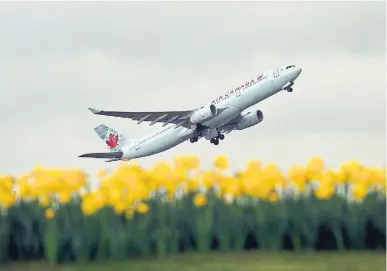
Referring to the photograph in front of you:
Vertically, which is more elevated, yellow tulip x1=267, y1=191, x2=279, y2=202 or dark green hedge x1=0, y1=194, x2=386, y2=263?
yellow tulip x1=267, y1=191, x2=279, y2=202

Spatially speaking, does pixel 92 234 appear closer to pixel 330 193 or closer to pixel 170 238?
pixel 170 238

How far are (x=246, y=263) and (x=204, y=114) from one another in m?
26.3

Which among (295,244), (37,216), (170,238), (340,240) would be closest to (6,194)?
(37,216)

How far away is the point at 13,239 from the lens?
68.2ft

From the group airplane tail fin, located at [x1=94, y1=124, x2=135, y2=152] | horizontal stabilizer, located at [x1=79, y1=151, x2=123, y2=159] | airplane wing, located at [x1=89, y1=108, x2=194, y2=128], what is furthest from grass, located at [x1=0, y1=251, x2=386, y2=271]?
airplane tail fin, located at [x1=94, y1=124, x2=135, y2=152]

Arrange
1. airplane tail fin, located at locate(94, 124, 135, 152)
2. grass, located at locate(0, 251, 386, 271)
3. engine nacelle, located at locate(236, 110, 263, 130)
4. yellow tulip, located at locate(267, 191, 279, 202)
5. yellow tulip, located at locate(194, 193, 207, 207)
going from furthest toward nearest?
1. airplane tail fin, located at locate(94, 124, 135, 152)
2. engine nacelle, located at locate(236, 110, 263, 130)
3. yellow tulip, located at locate(194, 193, 207, 207)
4. yellow tulip, located at locate(267, 191, 279, 202)
5. grass, located at locate(0, 251, 386, 271)

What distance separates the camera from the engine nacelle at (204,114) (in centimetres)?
4472

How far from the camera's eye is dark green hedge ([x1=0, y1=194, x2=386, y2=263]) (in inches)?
800

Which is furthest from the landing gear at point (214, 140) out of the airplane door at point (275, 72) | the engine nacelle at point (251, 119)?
the airplane door at point (275, 72)

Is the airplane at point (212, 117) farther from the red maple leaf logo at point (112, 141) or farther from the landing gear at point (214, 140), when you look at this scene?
the red maple leaf logo at point (112, 141)

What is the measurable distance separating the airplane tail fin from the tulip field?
37.4 m

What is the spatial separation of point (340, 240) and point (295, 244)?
142 cm

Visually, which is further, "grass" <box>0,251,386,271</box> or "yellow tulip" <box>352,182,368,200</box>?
"yellow tulip" <box>352,182,368,200</box>

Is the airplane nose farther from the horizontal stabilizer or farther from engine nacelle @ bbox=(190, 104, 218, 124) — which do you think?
the horizontal stabilizer
